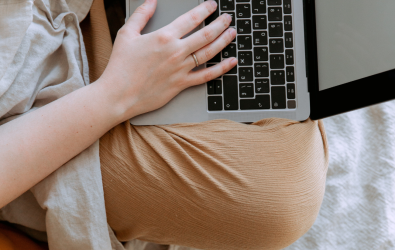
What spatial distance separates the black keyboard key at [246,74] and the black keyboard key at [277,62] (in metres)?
0.04

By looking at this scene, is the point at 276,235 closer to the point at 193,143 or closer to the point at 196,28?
the point at 193,143

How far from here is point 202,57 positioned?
578mm

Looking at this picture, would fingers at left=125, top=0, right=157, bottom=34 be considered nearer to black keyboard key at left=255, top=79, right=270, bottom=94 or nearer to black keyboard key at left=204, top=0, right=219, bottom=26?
black keyboard key at left=204, top=0, right=219, bottom=26

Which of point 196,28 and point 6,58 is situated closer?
point 6,58

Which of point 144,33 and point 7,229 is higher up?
point 144,33

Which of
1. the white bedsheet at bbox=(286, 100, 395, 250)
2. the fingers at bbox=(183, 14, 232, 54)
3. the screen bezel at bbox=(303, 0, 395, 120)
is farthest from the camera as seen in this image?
the white bedsheet at bbox=(286, 100, 395, 250)

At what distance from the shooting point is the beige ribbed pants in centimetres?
53

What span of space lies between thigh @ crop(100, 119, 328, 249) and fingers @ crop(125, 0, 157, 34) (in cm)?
18

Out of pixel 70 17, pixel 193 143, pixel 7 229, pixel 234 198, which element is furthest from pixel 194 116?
pixel 7 229

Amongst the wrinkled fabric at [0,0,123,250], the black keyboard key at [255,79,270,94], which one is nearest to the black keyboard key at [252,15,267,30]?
the black keyboard key at [255,79,270,94]

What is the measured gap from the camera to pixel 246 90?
0.59 meters

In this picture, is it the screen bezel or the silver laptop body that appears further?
the silver laptop body

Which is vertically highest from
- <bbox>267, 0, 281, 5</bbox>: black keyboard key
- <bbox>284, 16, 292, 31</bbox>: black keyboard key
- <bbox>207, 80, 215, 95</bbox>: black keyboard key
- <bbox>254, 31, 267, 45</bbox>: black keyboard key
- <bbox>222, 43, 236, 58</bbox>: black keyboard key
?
<bbox>267, 0, 281, 5</bbox>: black keyboard key

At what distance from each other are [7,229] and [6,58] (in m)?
0.34
